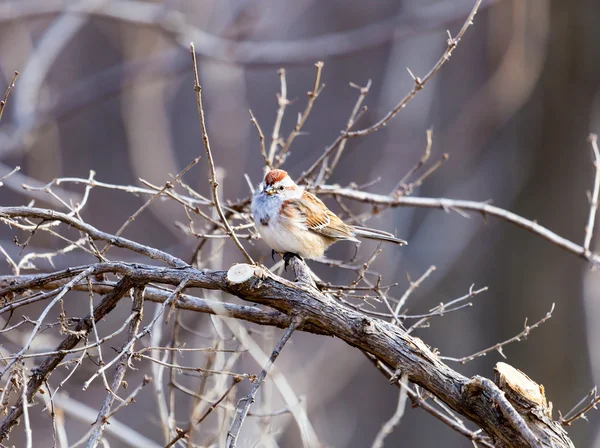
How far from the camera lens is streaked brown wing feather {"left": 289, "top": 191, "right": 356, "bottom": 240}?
13.4 ft

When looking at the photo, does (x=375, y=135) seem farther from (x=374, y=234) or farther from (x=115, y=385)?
(x=115, y=385)

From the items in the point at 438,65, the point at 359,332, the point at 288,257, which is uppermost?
the point at 438,65

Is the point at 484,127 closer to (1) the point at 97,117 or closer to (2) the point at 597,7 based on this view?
(2) the point at 597,7

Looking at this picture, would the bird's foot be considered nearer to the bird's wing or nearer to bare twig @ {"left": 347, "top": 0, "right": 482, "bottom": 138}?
the bird's wing

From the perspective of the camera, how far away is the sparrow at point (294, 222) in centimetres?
379

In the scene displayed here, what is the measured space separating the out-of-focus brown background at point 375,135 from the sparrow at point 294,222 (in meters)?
0.98

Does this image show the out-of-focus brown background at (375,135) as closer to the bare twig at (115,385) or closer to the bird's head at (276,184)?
the bird's head at (276,184)

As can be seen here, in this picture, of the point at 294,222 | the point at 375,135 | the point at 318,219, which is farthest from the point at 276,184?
the point at 375,135

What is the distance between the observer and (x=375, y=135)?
33.0ft

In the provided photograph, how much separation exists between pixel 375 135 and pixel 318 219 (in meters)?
A: 6.16

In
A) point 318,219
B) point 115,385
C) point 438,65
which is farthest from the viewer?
point 318,219

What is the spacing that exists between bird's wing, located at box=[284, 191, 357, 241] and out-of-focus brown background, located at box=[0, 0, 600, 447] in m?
0.97

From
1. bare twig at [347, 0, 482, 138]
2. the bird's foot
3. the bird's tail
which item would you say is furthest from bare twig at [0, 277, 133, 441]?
the bird's tail

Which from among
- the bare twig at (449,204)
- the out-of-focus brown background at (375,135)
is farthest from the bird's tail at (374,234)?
the out-of-focus brown background at (375,135)
